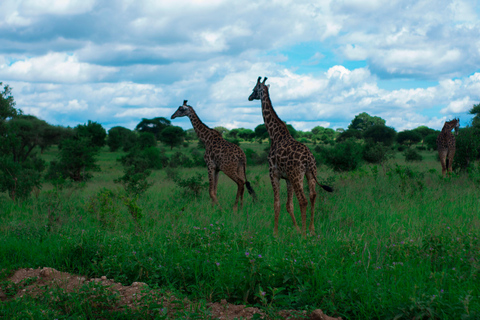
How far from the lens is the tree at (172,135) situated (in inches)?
1815

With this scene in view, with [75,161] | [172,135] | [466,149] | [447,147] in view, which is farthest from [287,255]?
[172,135]

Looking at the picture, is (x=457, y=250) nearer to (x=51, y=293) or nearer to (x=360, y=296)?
(x=360, y=296)

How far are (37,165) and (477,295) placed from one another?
938 inches

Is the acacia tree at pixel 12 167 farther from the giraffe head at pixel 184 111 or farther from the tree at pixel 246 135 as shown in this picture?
the tree at pixel 246 135

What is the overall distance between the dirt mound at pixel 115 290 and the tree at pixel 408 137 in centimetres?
4612

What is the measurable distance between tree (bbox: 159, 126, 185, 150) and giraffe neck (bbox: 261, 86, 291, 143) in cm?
3802

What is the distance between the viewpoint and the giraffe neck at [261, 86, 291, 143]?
26.2 feet

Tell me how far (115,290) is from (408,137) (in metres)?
46.9

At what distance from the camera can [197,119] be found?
11.4 m

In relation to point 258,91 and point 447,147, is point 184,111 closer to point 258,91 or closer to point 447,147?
point 258,91

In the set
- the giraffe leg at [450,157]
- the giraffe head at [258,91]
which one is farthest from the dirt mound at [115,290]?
the giraffe leg at [450,157]

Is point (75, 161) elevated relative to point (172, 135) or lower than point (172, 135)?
lower

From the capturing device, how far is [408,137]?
45531 millimetres

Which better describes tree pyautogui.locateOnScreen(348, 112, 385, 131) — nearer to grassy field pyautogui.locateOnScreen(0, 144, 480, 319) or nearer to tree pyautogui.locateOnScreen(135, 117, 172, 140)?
tree pyautogui.locateOnScreen(135, 117, 172, 140)
